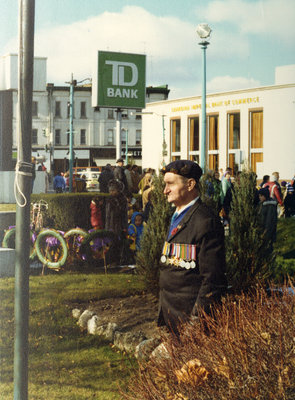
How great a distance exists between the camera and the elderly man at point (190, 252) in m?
3.39

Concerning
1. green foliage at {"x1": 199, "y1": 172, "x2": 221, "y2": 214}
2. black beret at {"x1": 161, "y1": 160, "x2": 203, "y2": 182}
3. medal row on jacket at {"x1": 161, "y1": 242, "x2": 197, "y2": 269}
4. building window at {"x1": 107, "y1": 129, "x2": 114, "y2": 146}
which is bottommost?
medal row on jacket at {"x1": 161, "y1": 242, "x2": 197, "y2": 269}

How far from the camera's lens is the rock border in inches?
223

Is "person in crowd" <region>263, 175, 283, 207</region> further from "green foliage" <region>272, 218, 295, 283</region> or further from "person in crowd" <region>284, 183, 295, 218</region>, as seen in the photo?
"person in crowd" <region>284, 183, 295, 218</region>

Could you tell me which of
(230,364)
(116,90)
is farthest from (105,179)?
(230,364)

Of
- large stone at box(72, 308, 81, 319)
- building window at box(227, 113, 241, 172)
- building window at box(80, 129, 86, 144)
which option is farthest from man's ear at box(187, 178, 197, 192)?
building window at box(80, 129, 86, 144)

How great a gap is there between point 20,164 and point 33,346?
3.06m

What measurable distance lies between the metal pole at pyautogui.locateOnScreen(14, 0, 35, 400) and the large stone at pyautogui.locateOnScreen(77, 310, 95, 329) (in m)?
3.06

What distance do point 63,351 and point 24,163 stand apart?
289 centimetres

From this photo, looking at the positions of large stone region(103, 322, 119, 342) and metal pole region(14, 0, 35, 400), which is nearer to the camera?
metal pole region(14, 0, 35, 400)

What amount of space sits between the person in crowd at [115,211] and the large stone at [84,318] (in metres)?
4.02

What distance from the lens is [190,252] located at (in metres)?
3.50

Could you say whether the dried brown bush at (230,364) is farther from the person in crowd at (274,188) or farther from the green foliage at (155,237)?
the person in crowd at (274,188)

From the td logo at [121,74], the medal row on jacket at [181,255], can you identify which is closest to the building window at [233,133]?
the td logo at [121,74]

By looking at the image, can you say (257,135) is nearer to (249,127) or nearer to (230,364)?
(249,127)
